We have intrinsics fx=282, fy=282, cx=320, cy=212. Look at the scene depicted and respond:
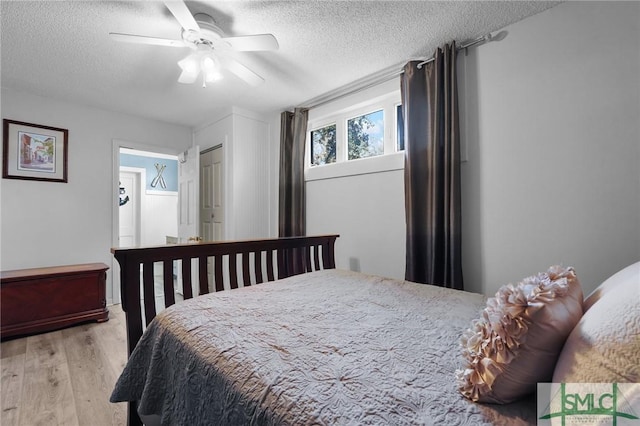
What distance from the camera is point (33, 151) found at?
2.98 meters

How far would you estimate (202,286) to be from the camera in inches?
65.5

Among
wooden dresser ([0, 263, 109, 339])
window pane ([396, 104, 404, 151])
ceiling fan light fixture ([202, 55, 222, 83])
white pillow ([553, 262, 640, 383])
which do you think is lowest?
wooden dresser ([0, 263, 109, 339])

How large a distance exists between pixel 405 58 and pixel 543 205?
4.93 feet

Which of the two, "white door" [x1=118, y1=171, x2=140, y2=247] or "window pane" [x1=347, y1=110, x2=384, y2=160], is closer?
"window pane" [x1=347, y1=110, x2=384, y2=160]

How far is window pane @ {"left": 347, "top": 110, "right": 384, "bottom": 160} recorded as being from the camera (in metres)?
2.75

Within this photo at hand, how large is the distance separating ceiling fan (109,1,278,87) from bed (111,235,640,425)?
127cm

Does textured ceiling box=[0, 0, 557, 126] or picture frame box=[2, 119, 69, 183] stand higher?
textured ceiling box=[0, 0, 557, 126]

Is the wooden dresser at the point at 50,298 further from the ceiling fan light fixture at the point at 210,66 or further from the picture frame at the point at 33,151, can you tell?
the ceiling fan light fixture at the point at 210,66

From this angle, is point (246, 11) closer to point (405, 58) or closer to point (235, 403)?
point (405, 58)

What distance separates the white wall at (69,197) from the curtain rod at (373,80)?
2.40 metres

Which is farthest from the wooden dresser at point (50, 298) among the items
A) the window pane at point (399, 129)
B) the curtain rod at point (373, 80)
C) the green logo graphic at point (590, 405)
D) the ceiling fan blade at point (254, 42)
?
the green logo graphic at point (590, 405)

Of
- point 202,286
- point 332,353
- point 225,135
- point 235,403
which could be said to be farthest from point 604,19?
point 225,135

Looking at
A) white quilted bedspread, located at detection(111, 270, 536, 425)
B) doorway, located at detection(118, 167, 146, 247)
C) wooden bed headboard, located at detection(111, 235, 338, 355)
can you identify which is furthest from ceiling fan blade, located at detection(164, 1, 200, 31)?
doorway, located at detection(118, 167, 146, 247)

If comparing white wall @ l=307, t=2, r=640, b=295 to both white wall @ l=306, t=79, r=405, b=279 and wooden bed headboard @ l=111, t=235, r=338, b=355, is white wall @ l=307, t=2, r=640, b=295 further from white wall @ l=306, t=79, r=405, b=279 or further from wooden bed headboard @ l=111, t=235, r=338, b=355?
wooden bed headboard @ l=111, t=235, r=338, b=355
